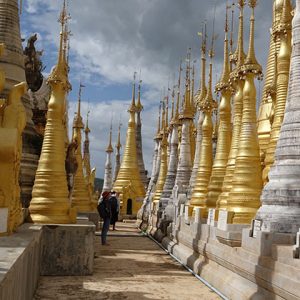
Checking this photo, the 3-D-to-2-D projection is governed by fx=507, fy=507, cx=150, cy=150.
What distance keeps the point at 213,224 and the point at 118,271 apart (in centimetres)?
270

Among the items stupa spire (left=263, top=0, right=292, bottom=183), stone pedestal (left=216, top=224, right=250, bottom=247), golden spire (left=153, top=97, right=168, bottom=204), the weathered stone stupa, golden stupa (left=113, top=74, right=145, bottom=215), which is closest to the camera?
the weathered stone stupa

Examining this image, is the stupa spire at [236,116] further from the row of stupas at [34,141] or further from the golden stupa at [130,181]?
the golden stupa at [130,181]

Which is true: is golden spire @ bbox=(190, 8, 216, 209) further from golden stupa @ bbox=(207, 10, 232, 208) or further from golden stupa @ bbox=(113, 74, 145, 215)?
golden stupa @ bbox=(113, 74, 145, 215)

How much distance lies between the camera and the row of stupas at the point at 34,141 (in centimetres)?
891

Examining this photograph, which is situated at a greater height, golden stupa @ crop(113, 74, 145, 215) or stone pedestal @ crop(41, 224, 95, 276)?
golden stupa @ crop(113, 74, 145, 215)

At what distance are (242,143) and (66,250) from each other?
17.4ft

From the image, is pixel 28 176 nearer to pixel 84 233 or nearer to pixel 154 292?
pixel 84 233

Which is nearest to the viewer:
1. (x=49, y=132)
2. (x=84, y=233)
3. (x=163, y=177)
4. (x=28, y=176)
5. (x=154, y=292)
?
(x=154, y=292)

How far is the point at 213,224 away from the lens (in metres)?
12.7

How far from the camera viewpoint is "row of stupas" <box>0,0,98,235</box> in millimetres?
8914

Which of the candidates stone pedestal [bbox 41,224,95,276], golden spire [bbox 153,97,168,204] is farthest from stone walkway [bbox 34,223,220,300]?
golden spire [bbox 153,97,168,204]

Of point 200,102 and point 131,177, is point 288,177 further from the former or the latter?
point 131,177

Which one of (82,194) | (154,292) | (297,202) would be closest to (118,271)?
(154,292)

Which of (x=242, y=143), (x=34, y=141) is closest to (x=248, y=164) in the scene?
(x=242, y=143)
